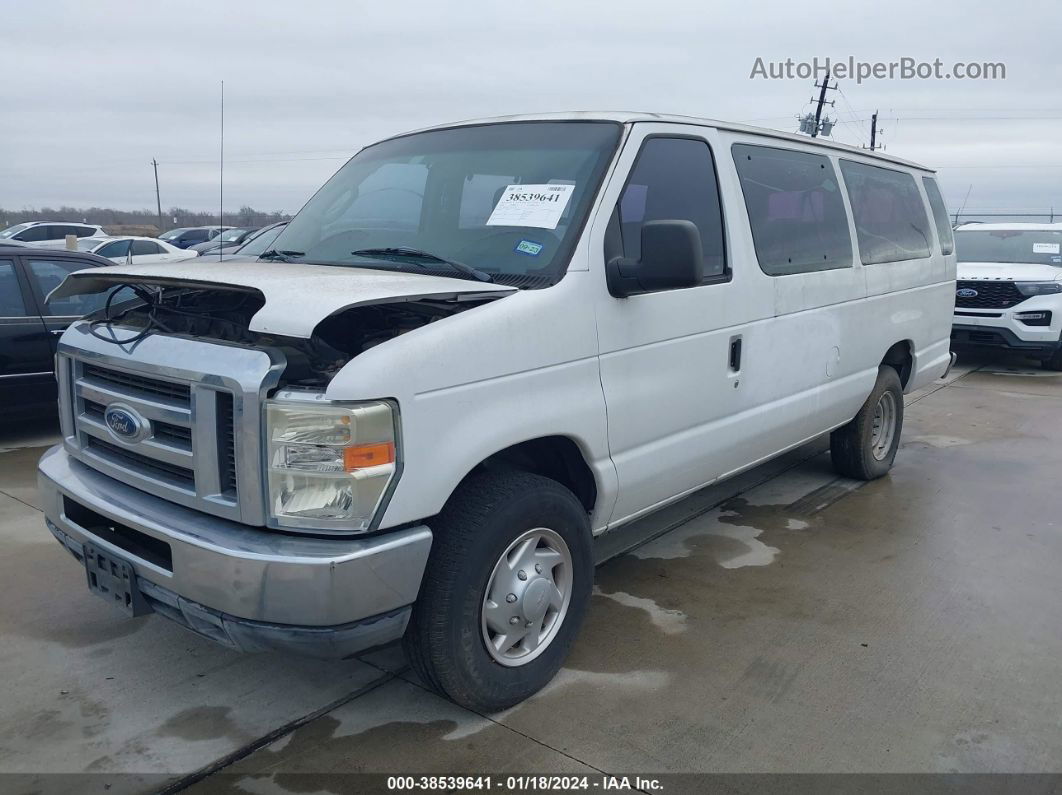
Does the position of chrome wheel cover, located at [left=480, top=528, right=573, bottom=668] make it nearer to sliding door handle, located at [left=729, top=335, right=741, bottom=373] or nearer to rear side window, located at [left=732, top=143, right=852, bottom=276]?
sliding door handle, located at [left=729, top=335, right=741, bottom=373]

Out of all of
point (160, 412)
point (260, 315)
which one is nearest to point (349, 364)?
point (260, 315)

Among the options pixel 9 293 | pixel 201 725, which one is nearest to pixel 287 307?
pixel 201 725

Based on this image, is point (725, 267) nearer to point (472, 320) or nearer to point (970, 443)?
point (472, 320)

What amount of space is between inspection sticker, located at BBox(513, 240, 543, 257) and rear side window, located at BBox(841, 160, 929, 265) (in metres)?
2.77

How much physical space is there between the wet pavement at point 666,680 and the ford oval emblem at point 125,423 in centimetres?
101

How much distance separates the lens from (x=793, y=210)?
462 centimetres

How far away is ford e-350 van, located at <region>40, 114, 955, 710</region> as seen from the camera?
100 inches

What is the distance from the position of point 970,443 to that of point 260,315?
6427 mm

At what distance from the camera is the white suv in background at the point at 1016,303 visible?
10.5 metres

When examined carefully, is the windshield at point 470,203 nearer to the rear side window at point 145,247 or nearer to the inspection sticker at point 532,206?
the inspection sticker at point 532,206

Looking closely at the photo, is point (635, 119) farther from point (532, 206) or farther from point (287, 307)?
point (287, 307)

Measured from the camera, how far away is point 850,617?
400 centimetres

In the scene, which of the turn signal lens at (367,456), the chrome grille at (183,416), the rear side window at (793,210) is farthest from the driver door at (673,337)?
the chrome grille at (183,416)

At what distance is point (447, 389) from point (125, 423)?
3.67ft
